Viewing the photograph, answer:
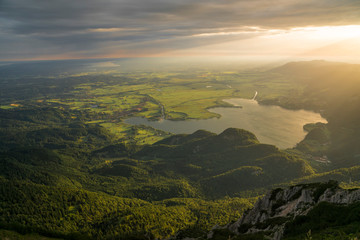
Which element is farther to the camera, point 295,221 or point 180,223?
point 180,223

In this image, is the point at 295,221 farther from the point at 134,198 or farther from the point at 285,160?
the point at 285,160

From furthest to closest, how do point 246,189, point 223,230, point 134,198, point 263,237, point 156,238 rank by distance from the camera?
point 246,189
point 134,198
point 156,238
point 223,230
point 263,237

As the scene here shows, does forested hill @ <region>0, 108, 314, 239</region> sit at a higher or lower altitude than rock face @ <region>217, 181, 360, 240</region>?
lower

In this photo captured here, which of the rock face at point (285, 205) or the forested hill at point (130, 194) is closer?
the rock face at point (285, 205)

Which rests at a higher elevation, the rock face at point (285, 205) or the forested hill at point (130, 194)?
the rock face at point (285, 205)

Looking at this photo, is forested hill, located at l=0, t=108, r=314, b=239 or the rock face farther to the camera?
forested hill, located at l=0, t=108, r=314, b=239

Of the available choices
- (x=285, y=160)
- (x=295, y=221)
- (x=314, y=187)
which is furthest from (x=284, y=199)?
(x=285, y=160)

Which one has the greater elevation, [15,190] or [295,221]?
[295,221]

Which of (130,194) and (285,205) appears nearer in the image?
(285,205)
